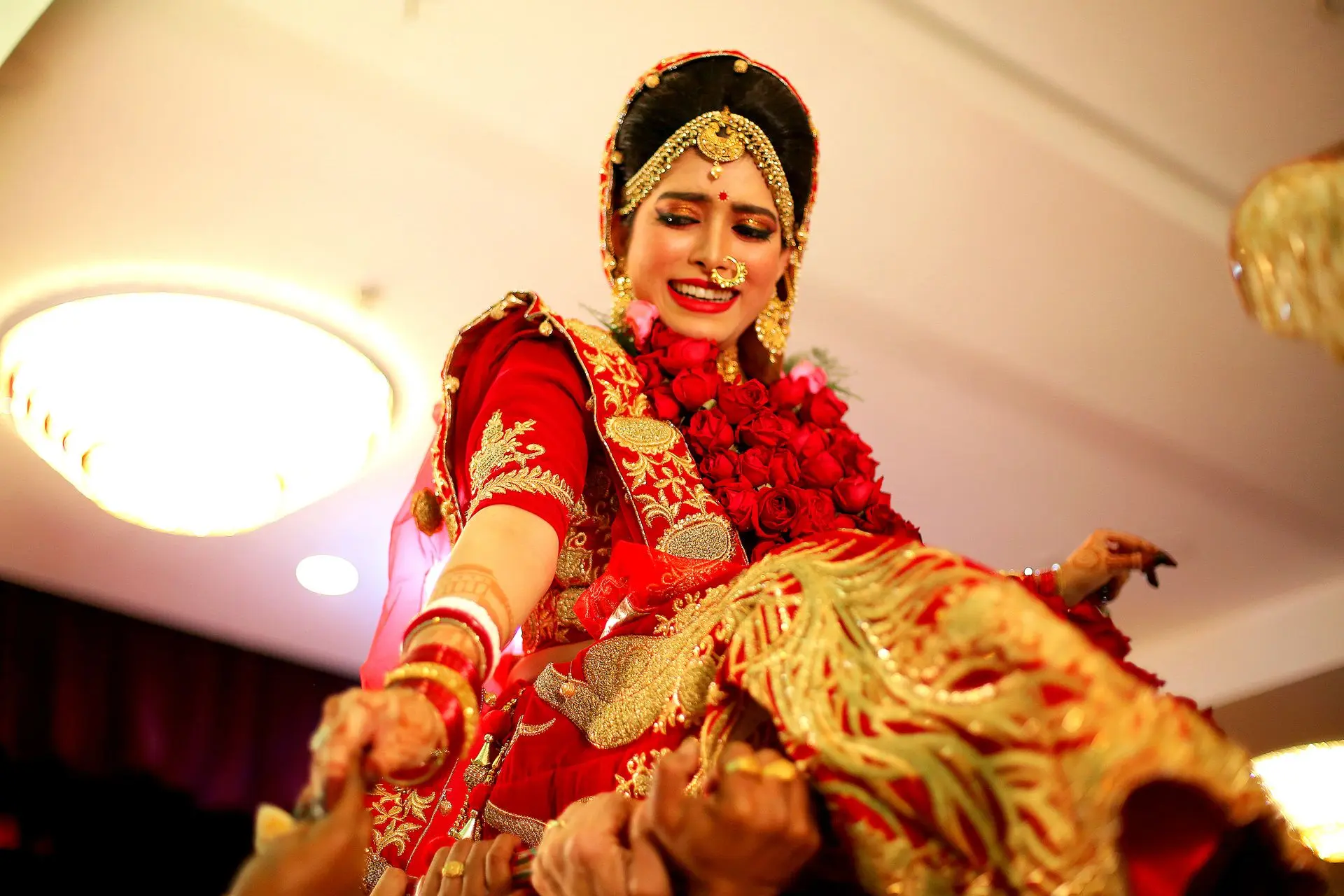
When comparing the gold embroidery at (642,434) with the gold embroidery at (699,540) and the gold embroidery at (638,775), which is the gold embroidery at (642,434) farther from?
the gold embroidery at (638,775)

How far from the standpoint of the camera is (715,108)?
1.63m

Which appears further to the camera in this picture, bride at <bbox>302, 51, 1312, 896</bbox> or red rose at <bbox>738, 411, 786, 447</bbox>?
red rose at <bbox>738, 411, 786, 447</bbox>

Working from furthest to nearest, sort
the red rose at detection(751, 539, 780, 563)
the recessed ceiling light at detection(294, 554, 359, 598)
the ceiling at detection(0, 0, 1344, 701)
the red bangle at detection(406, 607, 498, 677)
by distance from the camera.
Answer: the recessed ceiling light at detection(294, 554, 359, 598) → the ceiling at detection(0, 0, 1344, 701) → the red rose at detection(751, 539, 780, 563) → the red bangle at detection(406, 607, 498, 677)

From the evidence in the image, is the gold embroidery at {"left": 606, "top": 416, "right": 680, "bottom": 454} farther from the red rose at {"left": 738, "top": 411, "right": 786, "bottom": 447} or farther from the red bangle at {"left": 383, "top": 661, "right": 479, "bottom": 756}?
the red bangle at {"left": 383, "top": 661, "right": 479, "bottom": 756}

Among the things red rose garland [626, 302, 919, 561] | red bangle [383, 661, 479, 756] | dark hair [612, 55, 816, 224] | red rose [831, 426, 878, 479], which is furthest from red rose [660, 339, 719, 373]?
red bangle [383, 661, 479, 756]

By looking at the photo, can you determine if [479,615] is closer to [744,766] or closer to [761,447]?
[744,766]

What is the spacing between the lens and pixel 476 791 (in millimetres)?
1075

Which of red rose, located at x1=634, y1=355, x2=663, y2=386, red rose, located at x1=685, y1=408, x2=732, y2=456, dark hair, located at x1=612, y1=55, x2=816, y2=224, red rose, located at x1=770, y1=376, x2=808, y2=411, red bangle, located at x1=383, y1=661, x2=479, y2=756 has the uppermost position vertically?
dark hair, located at x1=612, y1=55, x2=816, y2=224

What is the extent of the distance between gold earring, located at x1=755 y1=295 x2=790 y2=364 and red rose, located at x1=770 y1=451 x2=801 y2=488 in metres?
0.32

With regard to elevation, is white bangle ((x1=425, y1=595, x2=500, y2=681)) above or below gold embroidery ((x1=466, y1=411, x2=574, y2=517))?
below

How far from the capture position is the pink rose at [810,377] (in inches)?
62.3

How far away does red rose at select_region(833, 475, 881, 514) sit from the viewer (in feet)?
4.38

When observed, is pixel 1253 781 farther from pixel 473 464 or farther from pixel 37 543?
pixel 37 543

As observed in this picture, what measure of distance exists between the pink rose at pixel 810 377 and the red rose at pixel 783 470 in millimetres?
225
